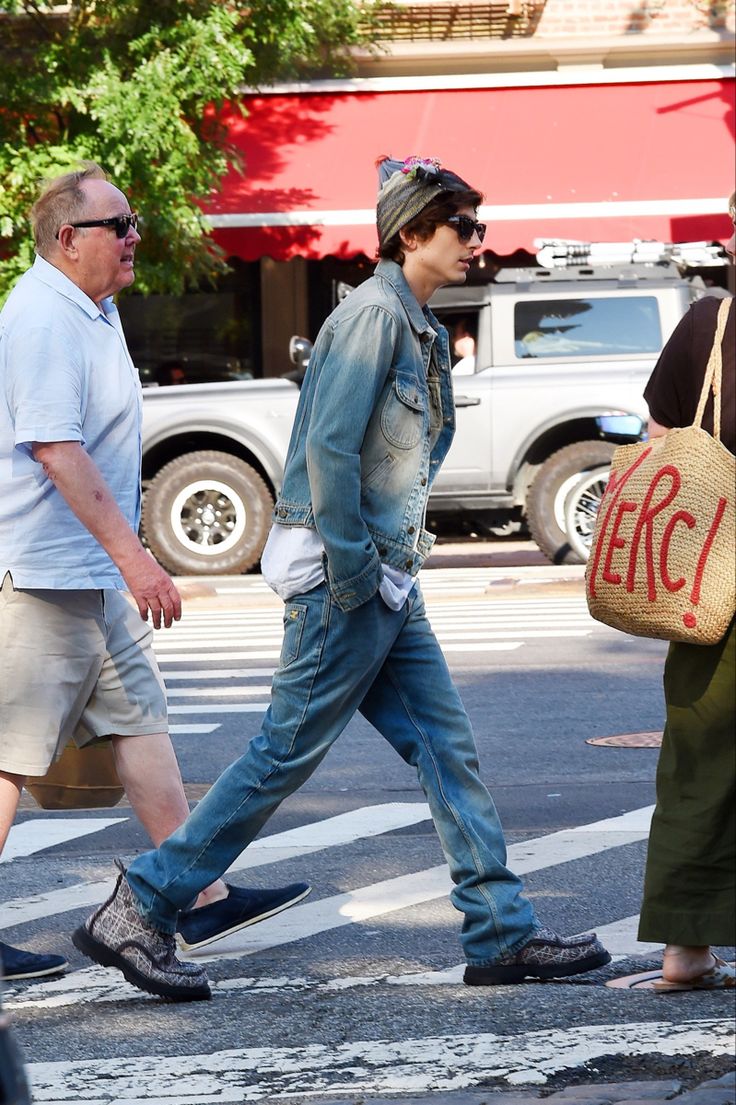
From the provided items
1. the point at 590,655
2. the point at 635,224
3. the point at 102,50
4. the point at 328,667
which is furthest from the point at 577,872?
the point at 635,224

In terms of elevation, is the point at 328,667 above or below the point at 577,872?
above

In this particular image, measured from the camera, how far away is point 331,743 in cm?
421

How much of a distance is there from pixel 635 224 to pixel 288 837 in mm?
12501

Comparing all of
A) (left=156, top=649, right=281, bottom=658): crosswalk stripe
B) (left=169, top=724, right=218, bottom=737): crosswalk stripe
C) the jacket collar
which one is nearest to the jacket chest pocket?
the jacket collar

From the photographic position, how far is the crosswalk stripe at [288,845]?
17.7ft

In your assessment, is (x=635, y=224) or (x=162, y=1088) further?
(x=635, y=224)

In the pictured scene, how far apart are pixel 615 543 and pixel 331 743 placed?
80 centimetres

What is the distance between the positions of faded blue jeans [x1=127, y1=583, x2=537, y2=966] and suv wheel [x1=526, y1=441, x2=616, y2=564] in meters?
10.5

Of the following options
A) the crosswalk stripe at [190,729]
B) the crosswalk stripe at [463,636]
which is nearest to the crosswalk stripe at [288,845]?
the crosswalk stripe at [190,729]

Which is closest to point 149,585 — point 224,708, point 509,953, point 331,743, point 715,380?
point 331,743

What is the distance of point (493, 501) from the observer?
50.0 feet

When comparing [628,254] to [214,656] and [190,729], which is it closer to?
[214,656]

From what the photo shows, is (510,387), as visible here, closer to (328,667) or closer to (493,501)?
(493,501)

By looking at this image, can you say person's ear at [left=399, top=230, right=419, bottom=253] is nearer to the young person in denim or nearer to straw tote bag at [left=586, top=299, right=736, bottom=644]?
the young person in denim
